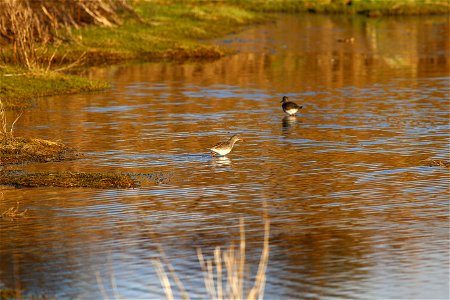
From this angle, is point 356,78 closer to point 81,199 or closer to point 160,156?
point 160,156

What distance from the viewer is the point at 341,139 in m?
24.1

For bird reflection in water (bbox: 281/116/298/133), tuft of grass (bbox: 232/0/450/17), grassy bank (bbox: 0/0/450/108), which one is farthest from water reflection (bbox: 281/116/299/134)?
tuft of grass (bbox: 232/0/450/17)

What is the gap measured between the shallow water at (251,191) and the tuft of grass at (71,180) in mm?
334

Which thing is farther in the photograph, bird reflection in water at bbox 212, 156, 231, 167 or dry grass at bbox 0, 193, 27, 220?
bird reflection in water at bbox 212, 156, 231, 167

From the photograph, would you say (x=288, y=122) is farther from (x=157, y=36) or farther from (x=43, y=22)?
(x=157, y=36)

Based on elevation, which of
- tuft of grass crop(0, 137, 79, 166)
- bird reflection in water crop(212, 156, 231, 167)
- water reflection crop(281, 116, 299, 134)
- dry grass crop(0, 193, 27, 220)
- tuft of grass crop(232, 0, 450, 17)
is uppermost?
tuft of grass crop(232, 0, 450, 17)

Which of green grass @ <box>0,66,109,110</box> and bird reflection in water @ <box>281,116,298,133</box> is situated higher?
green grass @ <box>0,66,109,110</box>

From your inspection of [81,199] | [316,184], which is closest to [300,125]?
[316,184]

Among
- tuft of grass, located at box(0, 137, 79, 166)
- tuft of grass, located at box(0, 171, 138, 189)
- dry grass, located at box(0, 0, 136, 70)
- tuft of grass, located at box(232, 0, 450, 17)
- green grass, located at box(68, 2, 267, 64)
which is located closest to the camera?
tuft of grass, located at box(0, 171, 138, 189)

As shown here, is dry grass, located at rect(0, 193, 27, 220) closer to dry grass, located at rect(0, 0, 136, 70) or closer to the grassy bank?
the grassy bank

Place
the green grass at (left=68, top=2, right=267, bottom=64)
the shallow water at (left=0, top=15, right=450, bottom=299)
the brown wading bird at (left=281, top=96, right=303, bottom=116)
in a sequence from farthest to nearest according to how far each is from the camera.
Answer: the green grass at (left=68, top=2, right=267, bottom=64) → the brown wading bird at (left=281, top=96, right=303, bottom=116) → the shallow water at (left=0, top=15, right=450, bottom=299)

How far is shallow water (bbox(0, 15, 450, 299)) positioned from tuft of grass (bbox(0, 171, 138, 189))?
33 cm

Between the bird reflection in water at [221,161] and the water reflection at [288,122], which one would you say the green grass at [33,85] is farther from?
the bird reflection in water at [221,161]

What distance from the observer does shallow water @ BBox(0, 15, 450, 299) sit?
12.8 meters
